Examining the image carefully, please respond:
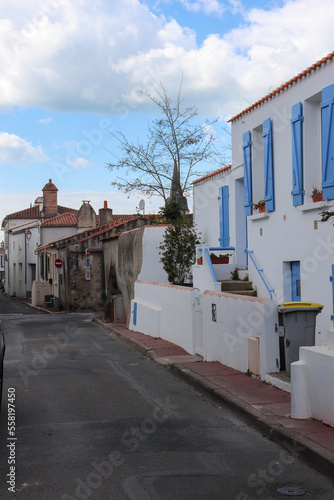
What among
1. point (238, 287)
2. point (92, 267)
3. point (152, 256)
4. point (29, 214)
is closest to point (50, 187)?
point (29, 214)

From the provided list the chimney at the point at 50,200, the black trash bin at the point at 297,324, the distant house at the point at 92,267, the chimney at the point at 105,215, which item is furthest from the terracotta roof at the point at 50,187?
the black trash bin at the point at 297,324

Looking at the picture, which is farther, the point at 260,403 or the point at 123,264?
the point at 123,264

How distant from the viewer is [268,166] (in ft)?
45.7

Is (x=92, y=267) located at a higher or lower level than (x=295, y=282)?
higher

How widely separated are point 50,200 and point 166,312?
1622 inches

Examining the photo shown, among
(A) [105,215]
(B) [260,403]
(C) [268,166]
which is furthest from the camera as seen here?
(A) [105,215]

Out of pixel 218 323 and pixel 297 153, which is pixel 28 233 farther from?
pixel 218 323

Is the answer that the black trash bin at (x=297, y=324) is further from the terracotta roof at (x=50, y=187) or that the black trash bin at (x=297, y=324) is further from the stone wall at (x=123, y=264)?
the terracotta roof at (x=50, y=187)

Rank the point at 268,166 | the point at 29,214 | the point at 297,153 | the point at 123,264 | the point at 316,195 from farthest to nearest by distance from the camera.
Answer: the point at 29,214 < the point at 123,264 < the point at 268,166 < the point at 297,153 < the point at 316,195

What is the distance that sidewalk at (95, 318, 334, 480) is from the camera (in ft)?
19.3

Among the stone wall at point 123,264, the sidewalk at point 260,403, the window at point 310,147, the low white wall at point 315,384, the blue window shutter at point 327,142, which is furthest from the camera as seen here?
the stone wall at point 123,264

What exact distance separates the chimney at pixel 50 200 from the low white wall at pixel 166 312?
35.7 metres

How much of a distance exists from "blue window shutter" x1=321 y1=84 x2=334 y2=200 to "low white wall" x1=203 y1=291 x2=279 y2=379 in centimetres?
275

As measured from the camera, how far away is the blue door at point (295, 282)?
13117mm
